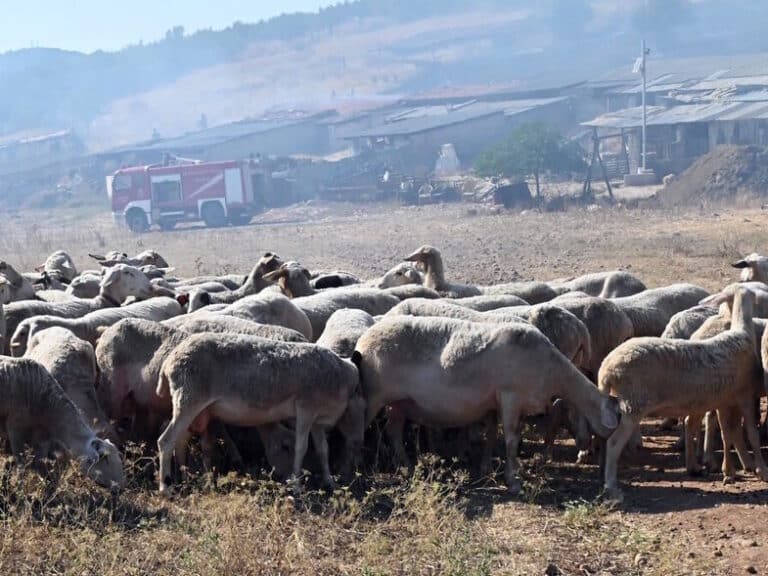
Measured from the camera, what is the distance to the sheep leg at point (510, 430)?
9.67m

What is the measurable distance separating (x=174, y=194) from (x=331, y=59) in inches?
3868

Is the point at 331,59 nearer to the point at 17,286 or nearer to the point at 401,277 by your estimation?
the point at 401,277

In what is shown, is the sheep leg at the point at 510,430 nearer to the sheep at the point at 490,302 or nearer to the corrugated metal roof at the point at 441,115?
the sheep at the point at 490,302

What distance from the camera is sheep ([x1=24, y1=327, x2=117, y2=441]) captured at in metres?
9.94

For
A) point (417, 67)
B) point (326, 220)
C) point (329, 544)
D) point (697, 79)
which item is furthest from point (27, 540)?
point (417, 67)

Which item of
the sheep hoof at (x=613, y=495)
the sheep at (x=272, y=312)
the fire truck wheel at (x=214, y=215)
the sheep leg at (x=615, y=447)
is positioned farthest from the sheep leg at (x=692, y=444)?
the fire truck wheel at (x=214, y=215)

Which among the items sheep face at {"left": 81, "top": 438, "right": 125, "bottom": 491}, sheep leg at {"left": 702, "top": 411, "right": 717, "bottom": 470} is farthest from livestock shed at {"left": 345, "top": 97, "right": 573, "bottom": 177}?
sheep face at {"left": 81, "top": 438, "right": 125, "bottom": 491}

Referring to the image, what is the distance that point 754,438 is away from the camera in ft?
32.4

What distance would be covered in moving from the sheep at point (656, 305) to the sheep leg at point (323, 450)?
4.57 m

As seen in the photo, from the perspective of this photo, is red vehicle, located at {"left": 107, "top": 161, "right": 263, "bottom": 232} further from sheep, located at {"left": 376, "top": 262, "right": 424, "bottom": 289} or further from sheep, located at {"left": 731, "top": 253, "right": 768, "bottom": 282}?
sheep, located at {"left": 731, "top": 253, "right": 768, "bottom": 282}

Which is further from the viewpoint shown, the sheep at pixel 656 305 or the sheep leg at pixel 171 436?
the sheep at pixel 656 305

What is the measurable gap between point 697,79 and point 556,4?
69.7 metres

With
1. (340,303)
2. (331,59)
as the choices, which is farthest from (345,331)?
(331,59)

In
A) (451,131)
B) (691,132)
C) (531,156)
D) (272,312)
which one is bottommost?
(531,156)
